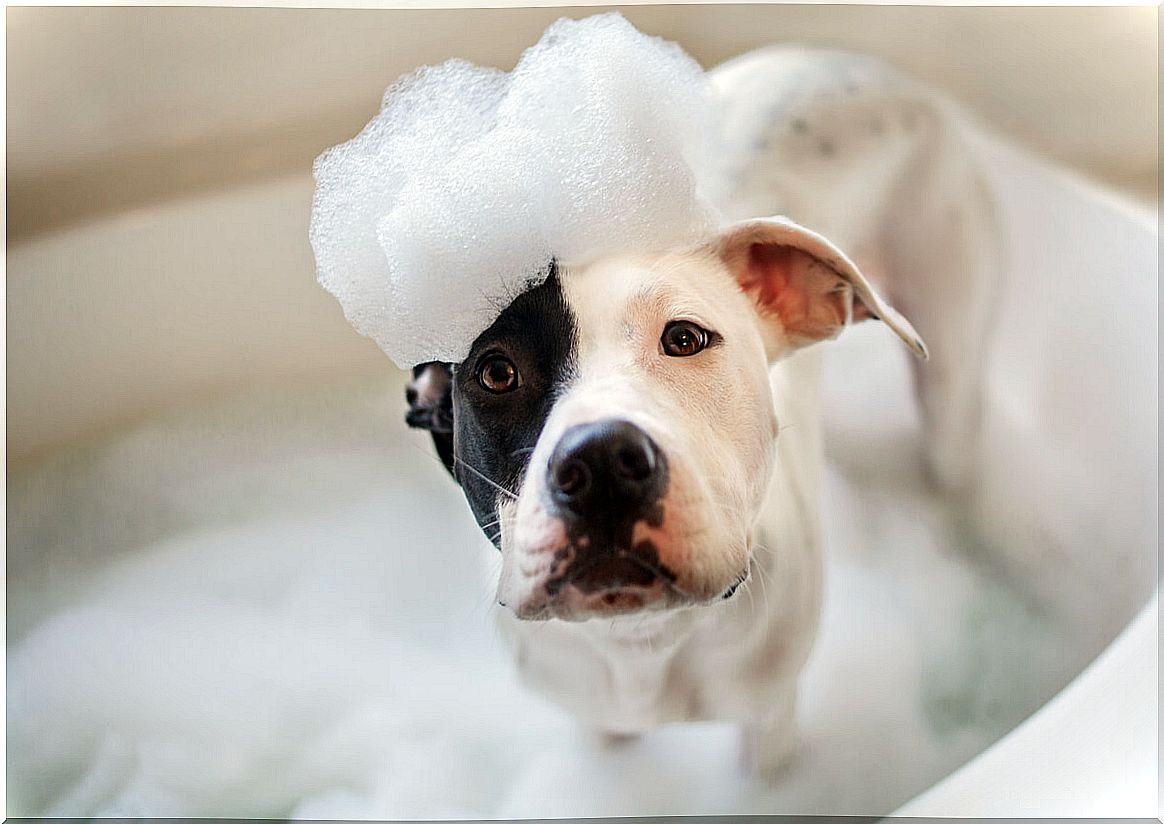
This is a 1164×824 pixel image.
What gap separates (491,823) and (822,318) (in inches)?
24.0

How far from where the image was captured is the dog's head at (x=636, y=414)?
656 millimetres

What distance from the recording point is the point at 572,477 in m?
0.64

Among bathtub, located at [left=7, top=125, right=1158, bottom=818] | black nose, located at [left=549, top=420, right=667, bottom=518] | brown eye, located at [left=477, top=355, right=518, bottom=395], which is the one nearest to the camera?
black nose, located at [left=549, top=420, right=667, bottom=518]

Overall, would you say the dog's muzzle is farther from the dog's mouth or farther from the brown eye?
→ the brown eye

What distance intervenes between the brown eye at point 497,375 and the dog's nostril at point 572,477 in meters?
0.12

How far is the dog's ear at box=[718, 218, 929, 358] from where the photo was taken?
0.77m

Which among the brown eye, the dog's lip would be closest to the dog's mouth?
the dog's lip

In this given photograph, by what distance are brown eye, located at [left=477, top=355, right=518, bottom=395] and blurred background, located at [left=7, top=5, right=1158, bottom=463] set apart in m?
0.30

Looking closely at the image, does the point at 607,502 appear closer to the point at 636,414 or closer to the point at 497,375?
the point at 636,414

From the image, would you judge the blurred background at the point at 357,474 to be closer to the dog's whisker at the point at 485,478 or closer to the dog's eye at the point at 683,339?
the dog's whisker at the point at 485,478

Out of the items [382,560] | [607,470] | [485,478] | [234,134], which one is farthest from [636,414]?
[234,134]

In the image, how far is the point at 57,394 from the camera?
1.16 metres

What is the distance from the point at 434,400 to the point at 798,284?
0.33 metres

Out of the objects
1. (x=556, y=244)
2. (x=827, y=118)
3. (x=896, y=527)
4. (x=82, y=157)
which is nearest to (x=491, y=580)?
(x=556, y=244)
